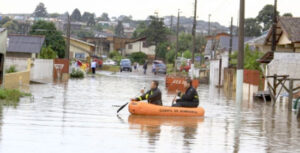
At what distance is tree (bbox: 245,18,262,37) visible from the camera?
124562mm

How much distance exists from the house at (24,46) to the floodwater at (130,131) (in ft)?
139

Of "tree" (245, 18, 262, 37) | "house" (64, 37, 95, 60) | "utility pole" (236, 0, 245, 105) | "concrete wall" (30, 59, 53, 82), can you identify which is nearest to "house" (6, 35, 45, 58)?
"concrete wall" (30, 59, 53, 82)

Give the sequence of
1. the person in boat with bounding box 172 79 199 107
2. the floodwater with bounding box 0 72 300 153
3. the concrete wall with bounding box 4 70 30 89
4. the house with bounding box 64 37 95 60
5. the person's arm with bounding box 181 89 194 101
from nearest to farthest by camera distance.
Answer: the floodwater with bounding box 0 72 300 153, the person's arm with bounding box 181 89 194 101, the person in boat with bounding box 172 79 199 107, the concrete wall with bounding box 4 70 30 89, the house with bounding box 64 37 95 60

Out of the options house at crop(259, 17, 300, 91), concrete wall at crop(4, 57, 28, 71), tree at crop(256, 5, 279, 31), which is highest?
tree at crop(256, 5, 279, 31)

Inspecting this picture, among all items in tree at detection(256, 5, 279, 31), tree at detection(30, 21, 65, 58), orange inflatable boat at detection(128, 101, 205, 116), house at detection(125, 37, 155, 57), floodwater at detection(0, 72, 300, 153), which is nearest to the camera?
floodwater at detection(0, 72, 300, 153)

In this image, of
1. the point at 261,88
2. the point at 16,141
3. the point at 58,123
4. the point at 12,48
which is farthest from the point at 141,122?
the point at 12,48

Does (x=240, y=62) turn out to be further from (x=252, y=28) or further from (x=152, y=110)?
(x=252, y=28)

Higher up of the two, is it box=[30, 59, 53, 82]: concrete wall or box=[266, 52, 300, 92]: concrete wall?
box=[266, 52, 300, 92]: concrete wall

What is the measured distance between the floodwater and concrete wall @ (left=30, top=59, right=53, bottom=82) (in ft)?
74.1

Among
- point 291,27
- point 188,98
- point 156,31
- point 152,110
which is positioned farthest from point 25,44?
point 156,31

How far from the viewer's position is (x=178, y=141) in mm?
15766

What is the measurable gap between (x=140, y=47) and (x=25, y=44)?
7949 centimetres

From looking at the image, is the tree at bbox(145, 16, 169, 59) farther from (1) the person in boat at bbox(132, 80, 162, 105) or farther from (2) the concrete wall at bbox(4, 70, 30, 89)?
(1) the person in boat at bbox(132, 80, 162, 105)

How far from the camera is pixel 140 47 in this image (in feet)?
486
